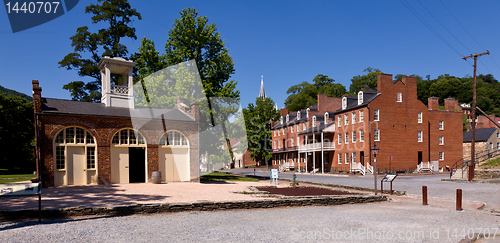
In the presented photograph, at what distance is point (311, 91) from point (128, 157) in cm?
7149

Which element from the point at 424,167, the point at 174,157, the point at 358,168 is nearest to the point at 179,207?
the point at 174,157

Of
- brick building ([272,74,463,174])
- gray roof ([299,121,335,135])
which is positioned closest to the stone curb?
brick building ([272,74,463,174])

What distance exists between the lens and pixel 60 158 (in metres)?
18.6

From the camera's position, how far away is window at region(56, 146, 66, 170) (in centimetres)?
1852

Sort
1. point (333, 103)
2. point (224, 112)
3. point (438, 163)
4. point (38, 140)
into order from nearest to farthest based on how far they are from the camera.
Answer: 1. point (38, 140)
2. point (224, 112)
3. point (438, 163)
4. point (333, 103)

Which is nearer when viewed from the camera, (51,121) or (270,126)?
(51,121)

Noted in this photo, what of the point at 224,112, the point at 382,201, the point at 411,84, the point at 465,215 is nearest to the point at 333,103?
the point at 411,84

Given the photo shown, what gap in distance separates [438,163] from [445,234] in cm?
3914

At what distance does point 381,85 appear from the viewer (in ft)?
131

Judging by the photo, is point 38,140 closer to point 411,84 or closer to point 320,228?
point 320,228

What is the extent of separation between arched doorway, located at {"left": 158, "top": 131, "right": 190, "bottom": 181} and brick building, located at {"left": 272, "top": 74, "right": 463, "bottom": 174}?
22300 millimetres

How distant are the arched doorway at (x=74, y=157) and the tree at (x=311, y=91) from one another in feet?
207

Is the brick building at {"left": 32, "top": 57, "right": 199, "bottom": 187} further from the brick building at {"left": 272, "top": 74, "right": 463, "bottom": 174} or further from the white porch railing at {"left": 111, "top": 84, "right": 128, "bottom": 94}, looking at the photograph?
the brick building at {"left": 272, "top": 74, "right": 463, "bottom": 174}

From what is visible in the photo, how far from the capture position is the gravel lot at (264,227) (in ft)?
25.5
